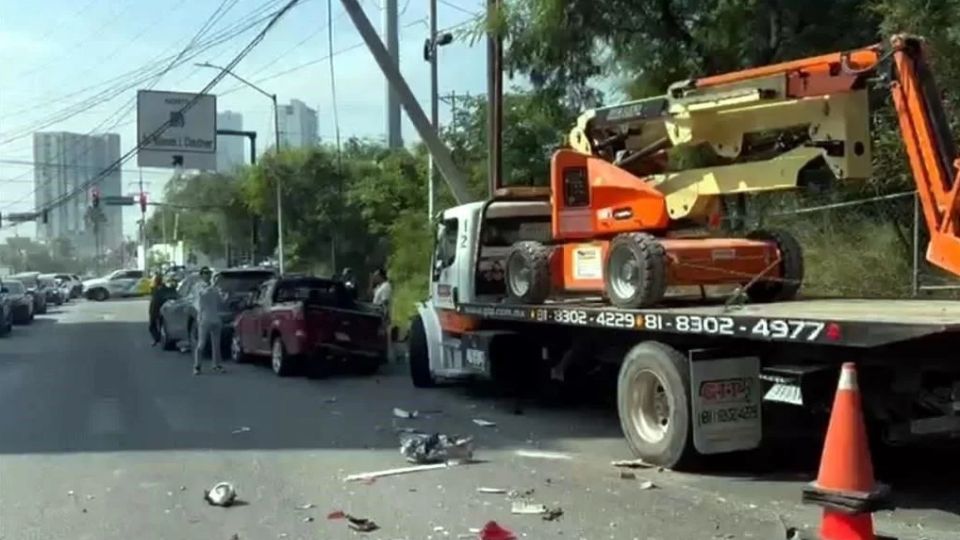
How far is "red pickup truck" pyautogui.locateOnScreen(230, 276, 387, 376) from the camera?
66.5 feet

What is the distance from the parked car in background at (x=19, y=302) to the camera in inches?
1586

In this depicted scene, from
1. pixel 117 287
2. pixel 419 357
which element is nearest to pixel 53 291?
pixel 117 287

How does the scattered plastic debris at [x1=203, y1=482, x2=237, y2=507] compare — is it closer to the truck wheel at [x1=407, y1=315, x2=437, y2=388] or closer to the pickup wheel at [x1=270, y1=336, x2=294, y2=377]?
the truck wheel at [x1=407, y1=315, x2=437, y2=388]

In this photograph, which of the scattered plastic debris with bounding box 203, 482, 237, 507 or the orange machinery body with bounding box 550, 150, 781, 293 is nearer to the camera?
the scattered plastic debris with bounding box 203, 482, 237, 507

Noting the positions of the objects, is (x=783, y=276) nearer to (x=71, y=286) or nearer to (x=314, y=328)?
(x=314, y=328)

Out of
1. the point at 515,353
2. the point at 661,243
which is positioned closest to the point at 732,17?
the point at 515,353

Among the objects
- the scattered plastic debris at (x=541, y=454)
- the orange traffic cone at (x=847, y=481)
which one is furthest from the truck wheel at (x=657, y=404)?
the orange traffic cone at (x=847, y=481)

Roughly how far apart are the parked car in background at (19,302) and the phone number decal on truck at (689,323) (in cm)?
3083

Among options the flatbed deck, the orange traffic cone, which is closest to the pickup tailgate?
the flatbed deck

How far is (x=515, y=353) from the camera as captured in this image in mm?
14742

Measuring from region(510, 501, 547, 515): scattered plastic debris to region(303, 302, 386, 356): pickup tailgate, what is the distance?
11355 mm

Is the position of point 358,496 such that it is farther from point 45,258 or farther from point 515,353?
point 45,258

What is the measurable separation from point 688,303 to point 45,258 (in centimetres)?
16675

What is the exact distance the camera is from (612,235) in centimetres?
1315
